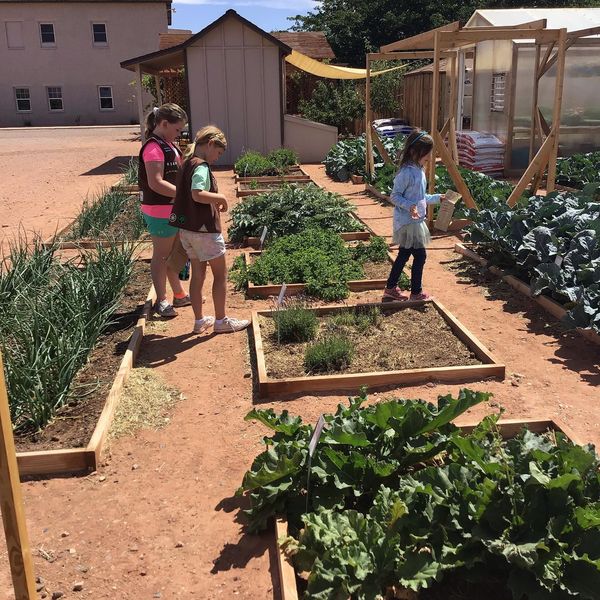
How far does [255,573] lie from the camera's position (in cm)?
284

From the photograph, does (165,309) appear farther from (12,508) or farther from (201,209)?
(12,508)

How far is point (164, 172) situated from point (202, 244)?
28.2 inches

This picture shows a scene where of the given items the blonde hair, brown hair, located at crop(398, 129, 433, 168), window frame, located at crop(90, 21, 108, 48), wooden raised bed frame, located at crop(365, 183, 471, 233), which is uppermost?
window frame, located at crop(90, 21, 108, 48)

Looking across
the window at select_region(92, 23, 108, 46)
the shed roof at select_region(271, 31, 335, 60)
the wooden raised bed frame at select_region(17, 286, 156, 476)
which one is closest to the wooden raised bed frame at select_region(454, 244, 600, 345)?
the wooden raised bed frame at select_region(17, 286, 156, 476)

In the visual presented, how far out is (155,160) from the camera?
527cm

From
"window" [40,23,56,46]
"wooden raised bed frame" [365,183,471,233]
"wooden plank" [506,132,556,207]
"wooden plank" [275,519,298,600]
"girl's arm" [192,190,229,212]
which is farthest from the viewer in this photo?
"window" [40,23,56,46]

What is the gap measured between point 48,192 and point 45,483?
11481 millimetres

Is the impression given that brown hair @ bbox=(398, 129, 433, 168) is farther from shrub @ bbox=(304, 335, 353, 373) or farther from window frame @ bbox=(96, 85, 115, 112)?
window frame @ bbox=(96, 85, 115, 112)

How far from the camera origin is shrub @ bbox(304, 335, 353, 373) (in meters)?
4.75

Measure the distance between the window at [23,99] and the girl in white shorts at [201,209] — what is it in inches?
1641

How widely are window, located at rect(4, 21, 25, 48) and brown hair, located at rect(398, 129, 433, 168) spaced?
42.1 meters


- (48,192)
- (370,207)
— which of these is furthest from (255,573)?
(48,192)

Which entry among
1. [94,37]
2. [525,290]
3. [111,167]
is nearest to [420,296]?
[525,290]

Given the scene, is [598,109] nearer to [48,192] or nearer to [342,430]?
[48,192]
